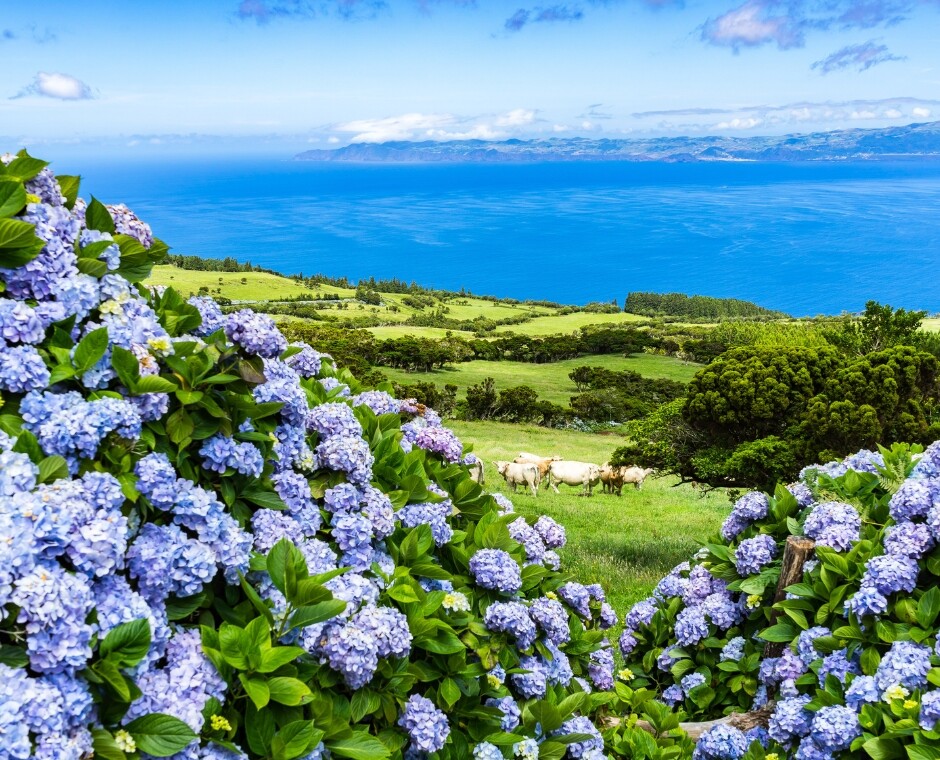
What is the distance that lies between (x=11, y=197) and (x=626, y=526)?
18312 mm

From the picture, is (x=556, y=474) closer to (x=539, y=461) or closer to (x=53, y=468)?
(x=539, y=461)

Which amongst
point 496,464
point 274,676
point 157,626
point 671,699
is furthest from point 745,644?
point 496,464

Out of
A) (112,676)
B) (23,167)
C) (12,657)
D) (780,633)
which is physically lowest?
(780,633)

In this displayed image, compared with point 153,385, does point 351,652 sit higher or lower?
lower

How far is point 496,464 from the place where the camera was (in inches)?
1092

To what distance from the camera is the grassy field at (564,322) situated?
10770 cm

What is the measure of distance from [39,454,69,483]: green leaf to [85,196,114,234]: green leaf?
154cm

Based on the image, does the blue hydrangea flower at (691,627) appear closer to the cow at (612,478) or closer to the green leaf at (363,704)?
the green leaf at (363,704)

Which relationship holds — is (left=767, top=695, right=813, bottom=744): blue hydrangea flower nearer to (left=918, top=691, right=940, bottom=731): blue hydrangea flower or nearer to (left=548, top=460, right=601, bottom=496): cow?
(left=918, top=691, right=940, bottom=731): blue hydrangea flower

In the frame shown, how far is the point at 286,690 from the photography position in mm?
2930

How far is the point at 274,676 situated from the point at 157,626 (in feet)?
1.59

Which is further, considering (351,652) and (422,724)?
(422,724)

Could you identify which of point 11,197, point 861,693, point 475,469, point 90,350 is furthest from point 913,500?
point 475,469

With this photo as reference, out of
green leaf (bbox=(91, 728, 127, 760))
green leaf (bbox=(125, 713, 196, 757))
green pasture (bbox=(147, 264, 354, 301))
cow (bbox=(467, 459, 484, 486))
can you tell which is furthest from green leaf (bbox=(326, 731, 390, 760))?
green pasture (bbox=(147, 264, 354, 301))
